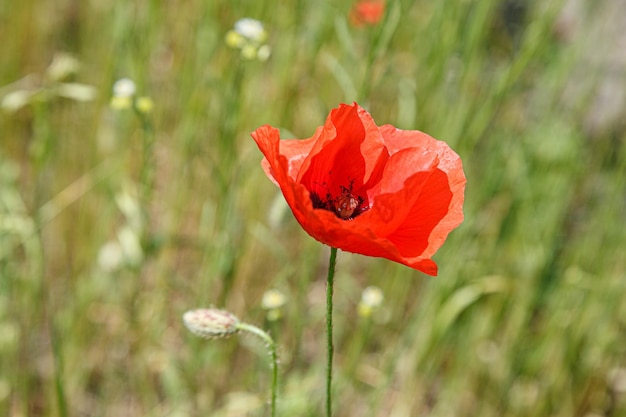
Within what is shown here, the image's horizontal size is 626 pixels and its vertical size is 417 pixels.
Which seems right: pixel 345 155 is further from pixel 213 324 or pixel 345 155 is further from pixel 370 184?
pixel 213 324

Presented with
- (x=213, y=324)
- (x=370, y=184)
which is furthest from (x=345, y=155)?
(x=213, y=324)

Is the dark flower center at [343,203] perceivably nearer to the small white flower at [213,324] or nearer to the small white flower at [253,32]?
the small white flower at [213,324]

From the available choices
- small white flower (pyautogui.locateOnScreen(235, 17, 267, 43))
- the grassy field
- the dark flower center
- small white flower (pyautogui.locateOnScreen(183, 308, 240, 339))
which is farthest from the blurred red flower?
small white flower (pyautogui.locateOnScreen(183, 308, 240, 339))

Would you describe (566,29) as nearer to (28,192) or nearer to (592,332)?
(592,332)

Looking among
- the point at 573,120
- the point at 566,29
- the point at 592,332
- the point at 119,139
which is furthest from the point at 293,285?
the point at 566,29

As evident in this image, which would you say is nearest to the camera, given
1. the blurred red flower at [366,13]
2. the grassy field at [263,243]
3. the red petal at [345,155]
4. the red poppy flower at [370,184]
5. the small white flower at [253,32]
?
the red poppy flower at [370,184]

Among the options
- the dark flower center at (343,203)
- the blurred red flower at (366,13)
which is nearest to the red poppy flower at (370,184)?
the dark flower center at (343,203)
